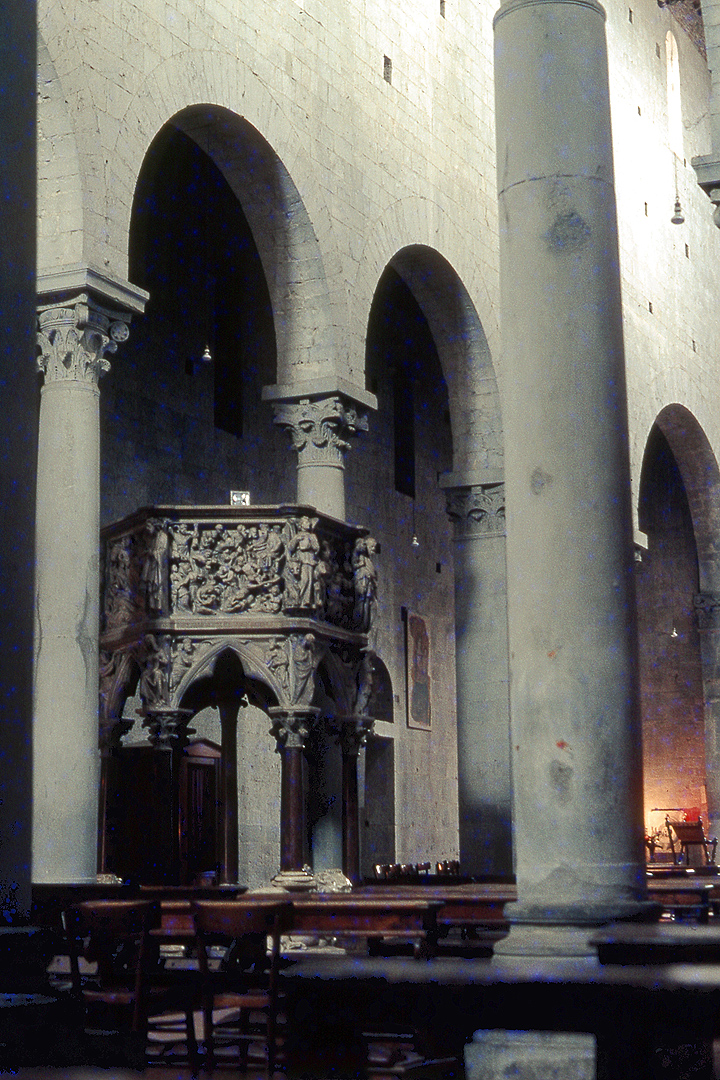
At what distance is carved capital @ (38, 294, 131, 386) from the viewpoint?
31.0ft

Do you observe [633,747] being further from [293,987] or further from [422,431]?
[422,431]

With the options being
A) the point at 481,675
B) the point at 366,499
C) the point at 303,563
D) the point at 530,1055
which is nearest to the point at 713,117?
the point at 303,563

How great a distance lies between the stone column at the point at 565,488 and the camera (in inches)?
188

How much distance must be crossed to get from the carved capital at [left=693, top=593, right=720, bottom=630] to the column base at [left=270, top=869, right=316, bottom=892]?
574 inches

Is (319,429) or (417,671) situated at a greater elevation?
(319,429)

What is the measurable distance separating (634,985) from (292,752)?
546cm

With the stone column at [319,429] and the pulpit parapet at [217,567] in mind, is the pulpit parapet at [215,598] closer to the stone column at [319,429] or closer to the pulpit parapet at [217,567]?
the pulpit parapet at [217,567]

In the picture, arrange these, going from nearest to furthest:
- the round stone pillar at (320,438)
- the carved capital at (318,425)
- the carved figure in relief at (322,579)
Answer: the carved figure in relief at (322,579), the round stone pillar at (320,438), the carved capital at (318,425)

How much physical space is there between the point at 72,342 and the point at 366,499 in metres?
9.66

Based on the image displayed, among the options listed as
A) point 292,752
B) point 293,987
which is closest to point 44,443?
point 292,752

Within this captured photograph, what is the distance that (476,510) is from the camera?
15617mm

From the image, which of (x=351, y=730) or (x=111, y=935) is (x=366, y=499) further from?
(x=111, y=935)

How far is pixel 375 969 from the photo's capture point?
470cm

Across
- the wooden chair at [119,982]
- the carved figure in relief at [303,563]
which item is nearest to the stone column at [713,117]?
the carved figure in relief at [303,563]
